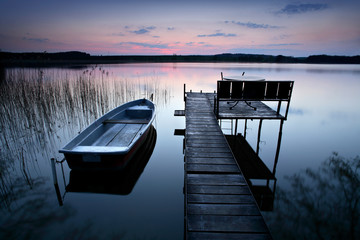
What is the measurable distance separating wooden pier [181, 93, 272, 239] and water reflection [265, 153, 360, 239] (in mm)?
1167

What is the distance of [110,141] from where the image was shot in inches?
234

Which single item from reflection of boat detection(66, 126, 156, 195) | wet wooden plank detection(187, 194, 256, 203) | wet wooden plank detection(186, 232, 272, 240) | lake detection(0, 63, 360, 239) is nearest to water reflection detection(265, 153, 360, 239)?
lake detection(0, 63, 360, 239)

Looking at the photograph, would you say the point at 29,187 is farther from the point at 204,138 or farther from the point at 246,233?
the point at 246,233

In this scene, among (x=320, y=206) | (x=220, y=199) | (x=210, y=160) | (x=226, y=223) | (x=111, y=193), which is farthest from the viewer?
(x=111, y=193)

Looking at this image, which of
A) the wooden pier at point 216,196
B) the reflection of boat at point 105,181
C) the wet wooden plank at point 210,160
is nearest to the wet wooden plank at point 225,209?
the wooden pier at point 216,196

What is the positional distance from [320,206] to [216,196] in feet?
9.13

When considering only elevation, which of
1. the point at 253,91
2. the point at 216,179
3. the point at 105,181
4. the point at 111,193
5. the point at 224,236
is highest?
the point at 253,91

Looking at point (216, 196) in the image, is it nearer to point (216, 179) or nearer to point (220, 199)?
point (220, 199)

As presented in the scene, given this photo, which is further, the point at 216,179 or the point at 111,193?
the point at 111,193

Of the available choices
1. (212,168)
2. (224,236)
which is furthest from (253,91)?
(224,236)

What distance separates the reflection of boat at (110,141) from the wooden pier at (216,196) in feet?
5.35

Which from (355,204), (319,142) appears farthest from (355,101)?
(355,204)

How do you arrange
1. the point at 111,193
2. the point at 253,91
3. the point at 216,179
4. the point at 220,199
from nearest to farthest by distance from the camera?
the point at 220,199, the point at 216,179, the point at 111,193, the point at 253,91

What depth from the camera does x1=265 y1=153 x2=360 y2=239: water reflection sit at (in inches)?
142
